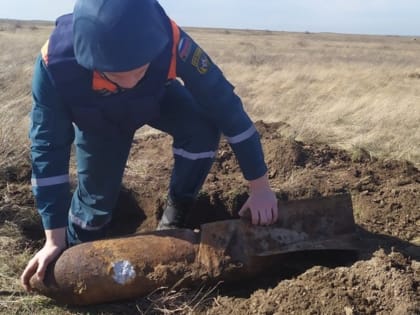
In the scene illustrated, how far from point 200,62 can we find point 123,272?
43.7 inches

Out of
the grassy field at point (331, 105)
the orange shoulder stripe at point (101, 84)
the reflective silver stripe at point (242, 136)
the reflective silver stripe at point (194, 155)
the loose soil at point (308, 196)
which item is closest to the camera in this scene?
the loose soil at point (308, 196)

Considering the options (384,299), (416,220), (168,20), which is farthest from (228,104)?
(416,220)

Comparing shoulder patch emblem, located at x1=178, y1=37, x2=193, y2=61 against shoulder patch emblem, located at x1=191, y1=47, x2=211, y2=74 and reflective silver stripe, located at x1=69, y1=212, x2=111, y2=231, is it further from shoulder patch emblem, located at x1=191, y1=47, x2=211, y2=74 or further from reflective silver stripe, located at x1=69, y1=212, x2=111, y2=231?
reflective silver stripe, located at x1=69, y1=212, x2=111, y2=231

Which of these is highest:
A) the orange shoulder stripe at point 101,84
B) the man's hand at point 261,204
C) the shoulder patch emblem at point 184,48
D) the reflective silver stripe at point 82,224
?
the shoulder patch emblem at point 184,48

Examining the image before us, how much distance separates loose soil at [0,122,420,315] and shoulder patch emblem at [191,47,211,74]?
43.3 inches

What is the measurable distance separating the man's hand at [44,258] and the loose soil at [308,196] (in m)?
0.78

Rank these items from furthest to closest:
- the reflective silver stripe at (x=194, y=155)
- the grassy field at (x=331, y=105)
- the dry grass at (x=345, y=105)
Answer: the dry grass at (x=345, y=105), the grassy field at (x=331, y=105), the reflective silver stripe at (x=194, y=155)

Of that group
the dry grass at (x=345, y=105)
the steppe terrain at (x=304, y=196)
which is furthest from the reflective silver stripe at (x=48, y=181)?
the dry grass at (x=345, y=105)

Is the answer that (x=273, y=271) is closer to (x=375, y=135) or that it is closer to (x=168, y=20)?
(x=168, y=20)

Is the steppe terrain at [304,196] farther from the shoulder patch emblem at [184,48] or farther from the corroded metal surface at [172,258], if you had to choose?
the shoulder patch emblem at [184,48]

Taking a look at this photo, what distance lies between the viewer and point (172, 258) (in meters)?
2.77

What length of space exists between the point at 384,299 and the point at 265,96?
28.1 feet

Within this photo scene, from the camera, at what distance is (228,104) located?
280cm

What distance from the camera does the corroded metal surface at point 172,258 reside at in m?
2.72
